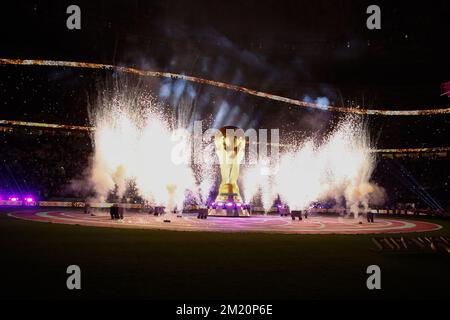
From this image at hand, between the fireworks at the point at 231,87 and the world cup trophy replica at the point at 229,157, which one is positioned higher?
the fireworks at the point at 231,87

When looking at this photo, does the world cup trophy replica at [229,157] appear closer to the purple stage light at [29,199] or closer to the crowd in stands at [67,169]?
the crowd in stands at [67,169]

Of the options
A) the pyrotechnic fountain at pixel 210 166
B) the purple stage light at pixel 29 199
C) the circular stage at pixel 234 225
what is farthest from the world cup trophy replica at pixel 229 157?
the purple stage light at pixel 29 199

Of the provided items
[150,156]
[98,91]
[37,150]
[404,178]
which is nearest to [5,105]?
[37,150]

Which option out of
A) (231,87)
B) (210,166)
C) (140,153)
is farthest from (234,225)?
(210,166)

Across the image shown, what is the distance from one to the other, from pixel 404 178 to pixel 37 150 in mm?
51548

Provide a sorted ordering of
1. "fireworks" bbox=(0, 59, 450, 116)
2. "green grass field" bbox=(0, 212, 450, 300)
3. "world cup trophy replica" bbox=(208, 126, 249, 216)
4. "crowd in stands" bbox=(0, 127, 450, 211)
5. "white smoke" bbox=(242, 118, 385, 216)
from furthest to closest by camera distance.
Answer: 1. "white smoke" bbox=(242, 118, 385, 216)
2. "fireworks" bbox=(0, 59, 450, 116)
3. "crowd in stands" bbox=(0, 127, 450, 211)
4. "world cup trophy replica" bbox=(208, 126, 249, 216)
5. "green grass field" bbox=(0, 212, 450, 300)

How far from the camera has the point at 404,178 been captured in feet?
207

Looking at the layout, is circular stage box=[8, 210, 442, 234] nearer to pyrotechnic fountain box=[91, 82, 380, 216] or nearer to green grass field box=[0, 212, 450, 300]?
green grass field box=[0, 212, 450, 300]

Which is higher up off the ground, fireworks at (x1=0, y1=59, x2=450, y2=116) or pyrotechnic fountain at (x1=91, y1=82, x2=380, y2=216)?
fireworks at (x1=0, y1=59, x2=450, y2=116)

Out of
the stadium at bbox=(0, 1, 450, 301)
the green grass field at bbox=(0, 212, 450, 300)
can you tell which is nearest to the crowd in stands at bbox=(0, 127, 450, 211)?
the stadium at bbox=(0, 1, 450, 301)

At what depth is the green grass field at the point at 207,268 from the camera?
8727mm

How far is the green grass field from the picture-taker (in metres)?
8.73

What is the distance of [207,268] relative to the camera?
11203mm

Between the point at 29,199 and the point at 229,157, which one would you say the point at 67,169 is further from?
the point at 229,157
